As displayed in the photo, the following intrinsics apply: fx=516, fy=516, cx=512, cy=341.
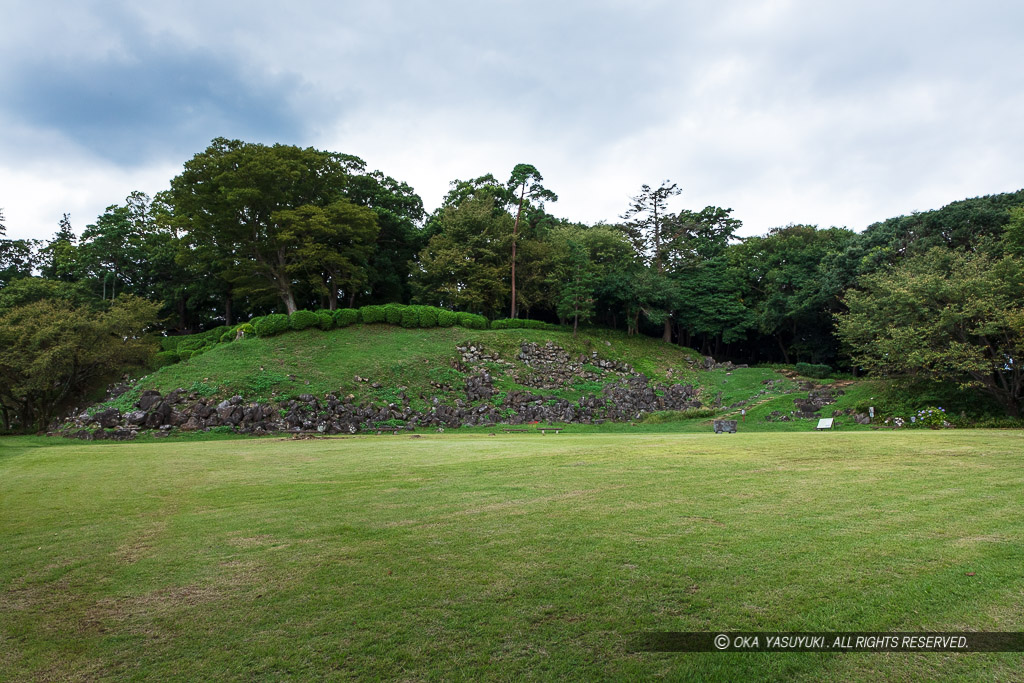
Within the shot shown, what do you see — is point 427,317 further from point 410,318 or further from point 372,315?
point 372,315

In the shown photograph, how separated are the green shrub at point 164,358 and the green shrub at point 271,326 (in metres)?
7.05

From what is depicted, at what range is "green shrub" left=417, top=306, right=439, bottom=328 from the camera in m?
34.3

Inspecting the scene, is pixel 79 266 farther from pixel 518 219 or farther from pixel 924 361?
pixel 924 361

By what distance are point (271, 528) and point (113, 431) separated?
20.0m

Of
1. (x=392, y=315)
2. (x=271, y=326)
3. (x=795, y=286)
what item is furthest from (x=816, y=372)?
(x=271, y=326)

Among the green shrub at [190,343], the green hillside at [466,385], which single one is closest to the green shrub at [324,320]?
the green hillside at [466,385]

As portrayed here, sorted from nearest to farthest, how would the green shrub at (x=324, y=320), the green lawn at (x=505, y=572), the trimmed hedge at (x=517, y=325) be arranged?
the green lawn at (x=505, y=572)
the green shrub at (x=324, y=320)
the trimmed hedge at (x=517, y=325)

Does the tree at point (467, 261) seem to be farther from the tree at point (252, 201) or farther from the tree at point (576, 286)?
the tree at point (252, 201)

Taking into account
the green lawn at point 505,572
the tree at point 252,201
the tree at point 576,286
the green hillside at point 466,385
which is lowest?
the green lawn at point 505,572

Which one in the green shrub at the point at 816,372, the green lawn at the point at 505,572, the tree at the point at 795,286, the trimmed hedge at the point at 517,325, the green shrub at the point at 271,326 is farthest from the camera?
the tree at the point at 795,286

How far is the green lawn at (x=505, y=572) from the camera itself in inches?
137

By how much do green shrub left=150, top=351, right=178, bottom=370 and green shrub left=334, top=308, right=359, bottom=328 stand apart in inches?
428

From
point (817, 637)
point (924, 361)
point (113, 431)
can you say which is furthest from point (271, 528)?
point (924, 361)

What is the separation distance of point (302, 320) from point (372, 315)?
→ 4.30 meters
